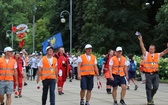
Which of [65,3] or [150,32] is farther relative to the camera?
[65,3]

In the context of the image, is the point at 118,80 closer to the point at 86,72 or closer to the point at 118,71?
the point at 118,71

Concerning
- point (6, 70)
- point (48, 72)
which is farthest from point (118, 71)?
point (6, 70)

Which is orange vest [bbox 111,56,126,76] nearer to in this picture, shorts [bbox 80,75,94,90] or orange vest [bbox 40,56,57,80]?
shorts [bbox 80,75,94,90]

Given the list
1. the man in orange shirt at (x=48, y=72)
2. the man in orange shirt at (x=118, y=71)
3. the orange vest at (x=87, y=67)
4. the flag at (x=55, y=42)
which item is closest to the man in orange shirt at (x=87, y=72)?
the orange vest at (x=87, y=67)

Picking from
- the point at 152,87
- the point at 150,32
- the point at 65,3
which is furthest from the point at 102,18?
the point at 152,87

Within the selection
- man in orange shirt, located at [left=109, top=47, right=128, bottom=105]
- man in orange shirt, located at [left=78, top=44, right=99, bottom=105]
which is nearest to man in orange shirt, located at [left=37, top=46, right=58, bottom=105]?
man in orange shirt, located at [left=78, top=44, right=99, bottom=105]

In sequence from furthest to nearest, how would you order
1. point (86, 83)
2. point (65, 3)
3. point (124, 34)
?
point (65, 3)
point (124, 34)
point (86, 83)

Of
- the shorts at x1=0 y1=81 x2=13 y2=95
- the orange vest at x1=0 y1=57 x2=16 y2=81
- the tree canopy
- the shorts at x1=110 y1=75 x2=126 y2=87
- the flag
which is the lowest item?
the shorts at x1=0 y1=81 x2=13 y2=95

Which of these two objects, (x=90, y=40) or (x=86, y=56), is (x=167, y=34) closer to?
(x=90, y=40)

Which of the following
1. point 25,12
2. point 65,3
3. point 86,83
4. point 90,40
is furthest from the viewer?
point 25,12

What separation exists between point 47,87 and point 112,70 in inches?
98.3

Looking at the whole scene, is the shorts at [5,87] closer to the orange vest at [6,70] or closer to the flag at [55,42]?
the orange vest at [6,70]

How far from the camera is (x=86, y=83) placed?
39.7ft

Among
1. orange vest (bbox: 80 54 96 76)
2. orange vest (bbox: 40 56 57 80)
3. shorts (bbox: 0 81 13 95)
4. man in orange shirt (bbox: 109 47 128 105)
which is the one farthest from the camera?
man in orange shirt (bbox: 109 47 128 105)
